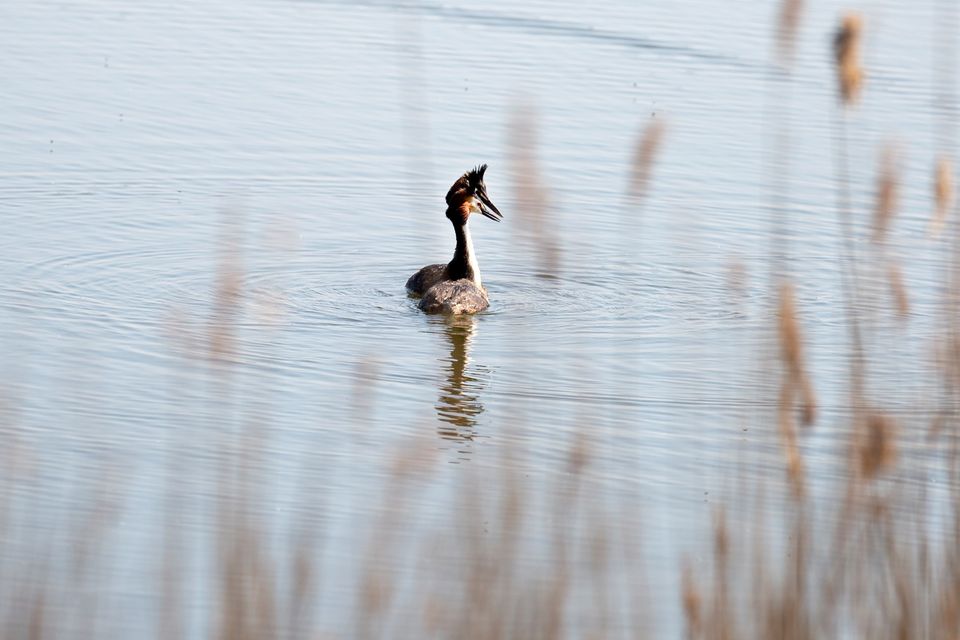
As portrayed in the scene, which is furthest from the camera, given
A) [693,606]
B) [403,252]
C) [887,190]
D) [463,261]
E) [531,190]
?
[403,252]

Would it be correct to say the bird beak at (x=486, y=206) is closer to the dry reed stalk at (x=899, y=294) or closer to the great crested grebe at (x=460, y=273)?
Result: the great crested grebe at (x=460, y=273)

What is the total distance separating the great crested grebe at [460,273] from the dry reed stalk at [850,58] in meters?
7.08

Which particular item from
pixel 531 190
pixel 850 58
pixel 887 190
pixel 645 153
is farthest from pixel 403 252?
pixel 850 58

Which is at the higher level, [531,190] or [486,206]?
[486,206]

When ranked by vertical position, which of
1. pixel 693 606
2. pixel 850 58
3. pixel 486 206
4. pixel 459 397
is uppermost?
pixel 486 206

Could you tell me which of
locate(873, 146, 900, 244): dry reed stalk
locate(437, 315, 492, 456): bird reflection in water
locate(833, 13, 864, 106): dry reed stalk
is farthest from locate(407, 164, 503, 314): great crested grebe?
locate(833, 13, 864, 106): dry reed stalk

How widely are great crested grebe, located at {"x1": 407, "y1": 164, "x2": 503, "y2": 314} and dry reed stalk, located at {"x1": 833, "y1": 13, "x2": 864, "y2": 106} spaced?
7076 millimetres

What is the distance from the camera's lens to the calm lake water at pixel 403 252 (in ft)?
22.2

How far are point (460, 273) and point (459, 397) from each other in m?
2.72

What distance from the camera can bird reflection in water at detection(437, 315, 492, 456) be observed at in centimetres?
810

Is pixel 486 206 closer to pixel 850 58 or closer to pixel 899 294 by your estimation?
pixel 899 294

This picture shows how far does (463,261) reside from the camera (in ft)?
37.7

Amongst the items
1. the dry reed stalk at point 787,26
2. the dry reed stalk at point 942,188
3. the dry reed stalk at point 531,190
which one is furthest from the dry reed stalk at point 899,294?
the dry reed stalk at point 531,190

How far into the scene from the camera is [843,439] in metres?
7.80
